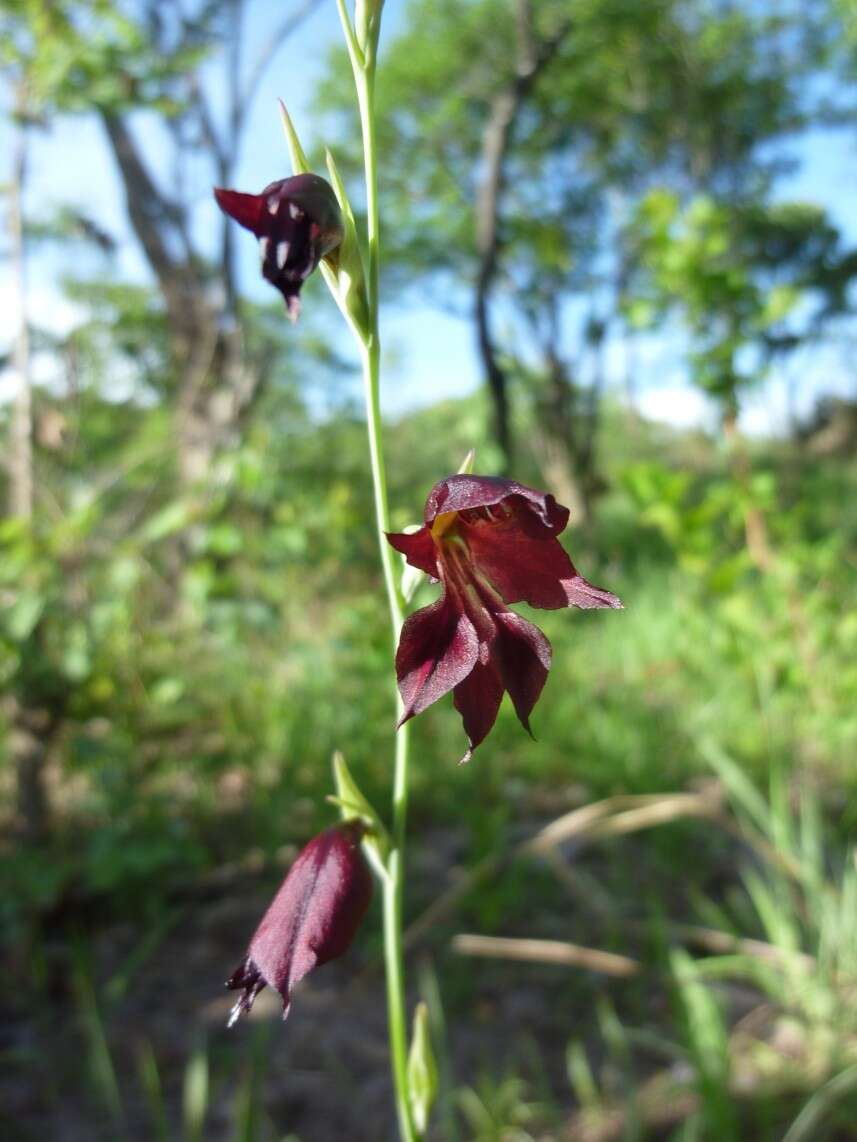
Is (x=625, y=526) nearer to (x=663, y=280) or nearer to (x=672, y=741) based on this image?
(x=672, y=741)

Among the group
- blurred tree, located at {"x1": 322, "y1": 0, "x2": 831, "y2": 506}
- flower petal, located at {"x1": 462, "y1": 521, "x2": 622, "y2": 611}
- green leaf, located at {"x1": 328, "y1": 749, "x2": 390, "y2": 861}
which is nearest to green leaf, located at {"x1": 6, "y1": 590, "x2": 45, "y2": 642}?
green leaf, located at {"x1": 328, "y1": 749, "x2": 390, "y2": 861}

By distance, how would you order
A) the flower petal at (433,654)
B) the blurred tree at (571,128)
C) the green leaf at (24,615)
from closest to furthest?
the flower petal at (433,654)
the green leaf at (24,615)
the blurred tree at (571,128)

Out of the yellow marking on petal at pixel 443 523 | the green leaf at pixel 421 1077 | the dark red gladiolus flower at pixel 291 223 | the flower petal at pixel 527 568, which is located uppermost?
the dark red gladiolus flower at pixel 291 223

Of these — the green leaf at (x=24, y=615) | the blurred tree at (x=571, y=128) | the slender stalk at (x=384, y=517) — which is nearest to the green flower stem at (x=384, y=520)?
the slender stalk at (x=384, y=517)

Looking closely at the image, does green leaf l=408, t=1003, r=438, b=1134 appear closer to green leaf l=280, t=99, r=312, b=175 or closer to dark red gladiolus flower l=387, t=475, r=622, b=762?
dark red gladiolus flower l=387, t=475, r=622, b=762

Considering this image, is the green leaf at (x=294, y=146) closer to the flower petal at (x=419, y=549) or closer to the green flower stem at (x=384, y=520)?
the green flower stem at (x=384, y=520)

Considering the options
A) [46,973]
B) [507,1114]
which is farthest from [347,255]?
[46,973]

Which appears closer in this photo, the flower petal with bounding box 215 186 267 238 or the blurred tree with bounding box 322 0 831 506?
the flower petal with bounding box 215 186 267 238
